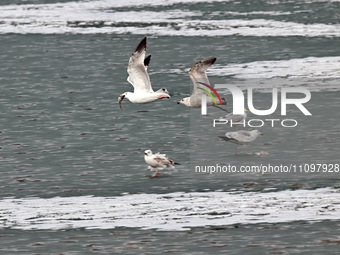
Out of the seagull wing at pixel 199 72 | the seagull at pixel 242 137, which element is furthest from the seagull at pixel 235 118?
the seagull at pixel 242 137

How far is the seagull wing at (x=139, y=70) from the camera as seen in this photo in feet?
62.4

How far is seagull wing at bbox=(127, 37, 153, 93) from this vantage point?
19.0 m

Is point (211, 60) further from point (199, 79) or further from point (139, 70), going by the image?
point (139, 70)

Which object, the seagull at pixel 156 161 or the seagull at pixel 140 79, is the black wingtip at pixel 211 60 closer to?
the seagull at pixel 140 79

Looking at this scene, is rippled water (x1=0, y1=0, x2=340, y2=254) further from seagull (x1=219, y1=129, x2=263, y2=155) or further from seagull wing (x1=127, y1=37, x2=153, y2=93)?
seagull wing (x1=127, y1=37, x2=153, y2=93)

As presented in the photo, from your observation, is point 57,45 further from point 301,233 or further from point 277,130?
point 301,233

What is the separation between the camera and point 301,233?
15148 mm

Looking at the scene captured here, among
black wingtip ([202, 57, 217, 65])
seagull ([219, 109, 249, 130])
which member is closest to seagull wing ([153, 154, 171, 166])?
black wingtip ([202, 57, 217, 65])

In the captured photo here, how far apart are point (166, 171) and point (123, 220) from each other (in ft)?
9.46

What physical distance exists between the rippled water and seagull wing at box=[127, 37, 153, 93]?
1.25 meters

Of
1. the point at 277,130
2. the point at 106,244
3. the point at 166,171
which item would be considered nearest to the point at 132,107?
the point at 277,130

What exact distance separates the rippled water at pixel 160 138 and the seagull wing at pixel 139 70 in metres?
1.25

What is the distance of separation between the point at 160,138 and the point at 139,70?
2.14 metres

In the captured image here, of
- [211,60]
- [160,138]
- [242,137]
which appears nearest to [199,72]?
[211,60]
